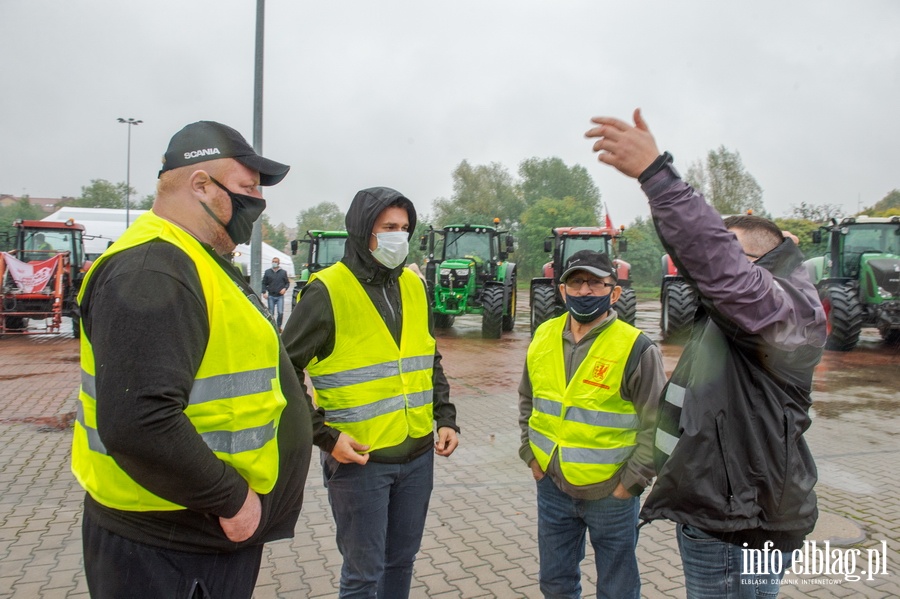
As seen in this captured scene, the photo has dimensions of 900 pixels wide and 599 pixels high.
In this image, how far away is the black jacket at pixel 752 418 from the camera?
5.78 ft

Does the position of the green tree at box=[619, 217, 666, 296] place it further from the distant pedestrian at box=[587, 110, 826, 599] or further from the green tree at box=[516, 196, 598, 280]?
the distant pedestrian at box=[587, 110, 826, 599]

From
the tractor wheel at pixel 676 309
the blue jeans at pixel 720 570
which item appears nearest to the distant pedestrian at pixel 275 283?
the tractor wheel at pixel 676 309

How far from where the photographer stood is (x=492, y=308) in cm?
1437

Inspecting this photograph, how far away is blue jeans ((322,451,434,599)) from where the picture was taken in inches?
96.4

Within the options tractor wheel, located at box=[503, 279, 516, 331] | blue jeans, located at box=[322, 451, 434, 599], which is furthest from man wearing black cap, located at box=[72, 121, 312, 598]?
tractor wheel, located at box=[503, 279, 516, 331]

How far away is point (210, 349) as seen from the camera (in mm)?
1628

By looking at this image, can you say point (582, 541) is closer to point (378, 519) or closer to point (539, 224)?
point (378, 519)

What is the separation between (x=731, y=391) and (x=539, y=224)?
51139 mm

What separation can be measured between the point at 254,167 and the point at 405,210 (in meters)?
1.06

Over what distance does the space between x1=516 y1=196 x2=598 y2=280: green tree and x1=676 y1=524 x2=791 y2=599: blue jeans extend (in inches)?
1841

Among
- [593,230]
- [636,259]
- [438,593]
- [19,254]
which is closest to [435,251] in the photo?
[593,230]

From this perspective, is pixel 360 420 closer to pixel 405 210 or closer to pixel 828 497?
pixel 405 210

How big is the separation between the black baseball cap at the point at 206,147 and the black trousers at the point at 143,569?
101 cm

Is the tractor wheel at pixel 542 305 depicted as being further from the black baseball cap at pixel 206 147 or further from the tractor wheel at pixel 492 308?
the black baseball cap at pixel 206 147
